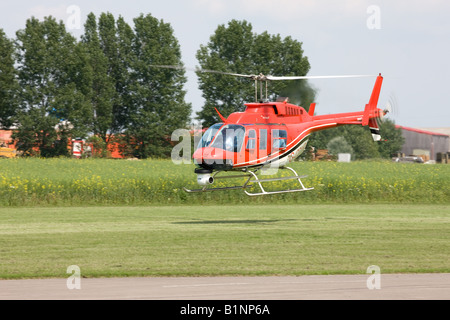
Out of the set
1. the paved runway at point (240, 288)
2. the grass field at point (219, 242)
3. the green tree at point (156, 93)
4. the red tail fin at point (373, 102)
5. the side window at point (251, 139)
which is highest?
the green tree at point (156, 93)

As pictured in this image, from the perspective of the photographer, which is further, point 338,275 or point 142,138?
point 142,138

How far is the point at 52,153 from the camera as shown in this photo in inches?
3743

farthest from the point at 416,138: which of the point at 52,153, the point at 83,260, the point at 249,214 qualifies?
the point at 83,260

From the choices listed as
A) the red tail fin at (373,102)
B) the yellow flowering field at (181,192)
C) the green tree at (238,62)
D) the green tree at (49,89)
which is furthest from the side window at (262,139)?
the green tree at (49,89)

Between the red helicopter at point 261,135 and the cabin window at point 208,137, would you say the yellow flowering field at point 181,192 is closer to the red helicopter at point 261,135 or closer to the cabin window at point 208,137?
the red helicopter at point 261,135

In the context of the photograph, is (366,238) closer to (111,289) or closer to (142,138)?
(111,289)

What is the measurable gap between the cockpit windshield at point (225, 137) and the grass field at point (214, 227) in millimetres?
3127

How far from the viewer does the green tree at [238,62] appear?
90625 millimetres

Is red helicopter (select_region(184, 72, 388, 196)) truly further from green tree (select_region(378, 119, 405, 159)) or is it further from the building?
the building

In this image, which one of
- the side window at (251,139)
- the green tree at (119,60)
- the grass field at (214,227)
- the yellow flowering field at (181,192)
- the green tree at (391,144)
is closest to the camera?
the grass field at (214,227)

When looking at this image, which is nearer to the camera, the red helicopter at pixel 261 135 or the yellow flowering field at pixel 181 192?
the red helicopter at pixel 261 135
